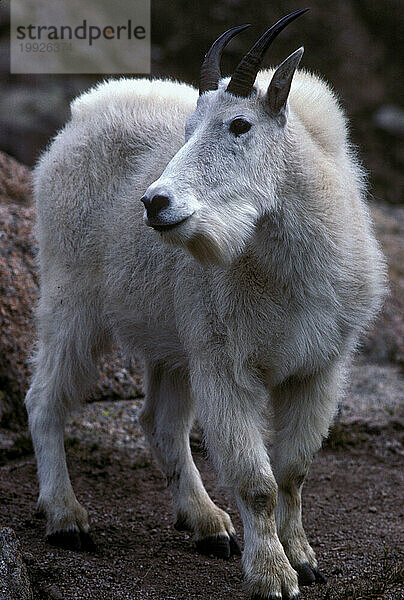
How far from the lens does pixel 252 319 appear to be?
414 cm

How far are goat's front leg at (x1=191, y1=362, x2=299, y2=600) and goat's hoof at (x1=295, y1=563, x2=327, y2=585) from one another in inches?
13.1

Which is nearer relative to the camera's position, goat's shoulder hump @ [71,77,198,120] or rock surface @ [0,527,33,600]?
rock surface @ [0,527,33,600]

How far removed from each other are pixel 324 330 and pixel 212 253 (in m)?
0.79

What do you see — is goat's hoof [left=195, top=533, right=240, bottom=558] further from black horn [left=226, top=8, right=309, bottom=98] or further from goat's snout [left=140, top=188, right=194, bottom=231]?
black horn [left=226, top=8, right=309, bottom=98]

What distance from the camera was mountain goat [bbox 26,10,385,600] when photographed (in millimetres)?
3836

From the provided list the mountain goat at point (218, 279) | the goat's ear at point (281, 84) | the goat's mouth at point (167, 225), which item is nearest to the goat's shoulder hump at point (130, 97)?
the mountain goat at point (218, 279)

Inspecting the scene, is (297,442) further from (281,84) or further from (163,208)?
(281,84)

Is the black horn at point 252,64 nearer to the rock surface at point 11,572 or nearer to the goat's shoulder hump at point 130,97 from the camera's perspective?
the goat's shoulder hump at point 130,97

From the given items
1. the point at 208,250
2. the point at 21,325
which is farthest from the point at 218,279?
the point at 21,325

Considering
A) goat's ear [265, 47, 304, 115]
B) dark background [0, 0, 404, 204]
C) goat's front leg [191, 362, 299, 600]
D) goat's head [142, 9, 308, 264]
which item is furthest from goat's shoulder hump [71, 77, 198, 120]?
dark background [0, 0, 404, 204]

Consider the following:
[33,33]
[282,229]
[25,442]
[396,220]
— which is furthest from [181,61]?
[282,229]

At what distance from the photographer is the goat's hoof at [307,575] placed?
445 cm

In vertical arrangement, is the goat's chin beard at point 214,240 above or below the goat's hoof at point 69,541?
above

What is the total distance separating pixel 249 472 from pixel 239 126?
1.62 m
